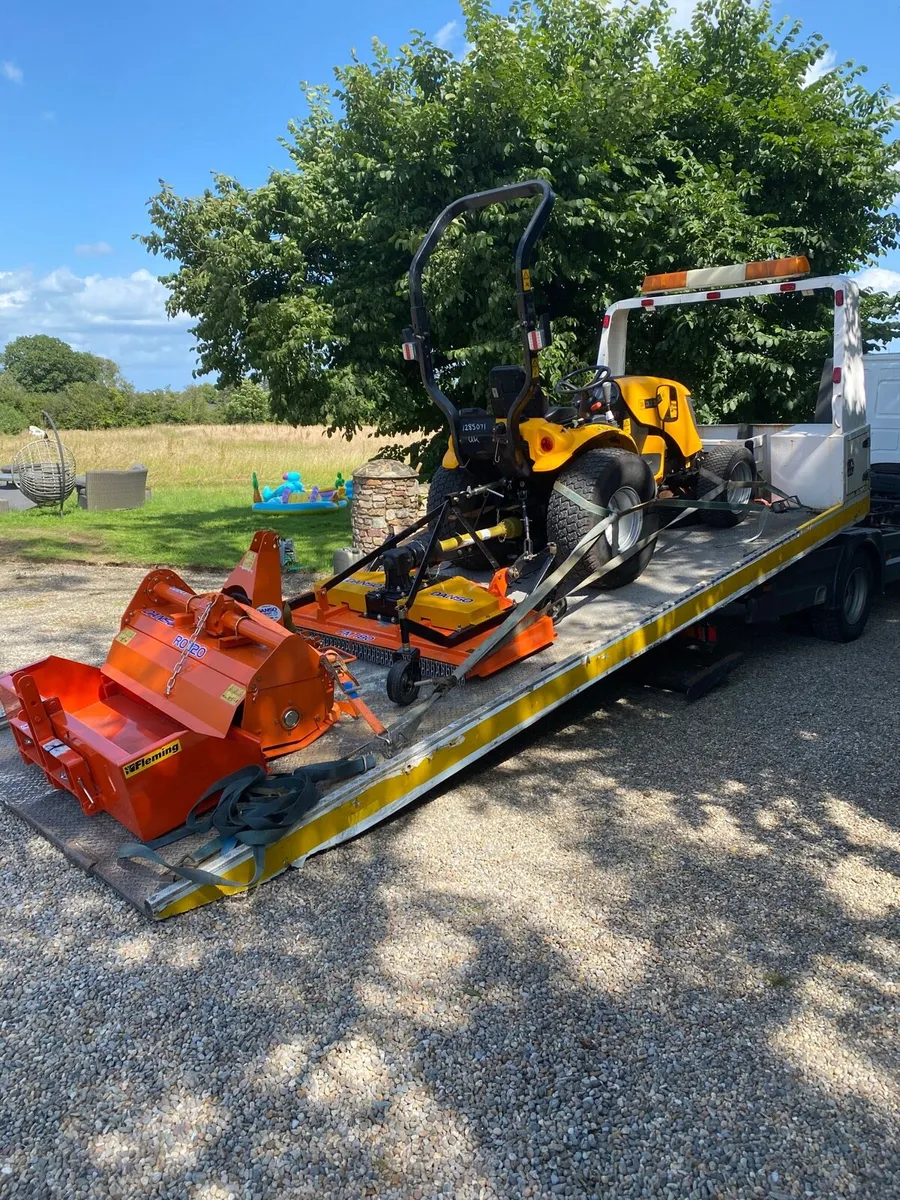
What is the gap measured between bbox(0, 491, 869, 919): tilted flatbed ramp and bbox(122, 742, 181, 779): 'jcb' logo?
1.15 ft

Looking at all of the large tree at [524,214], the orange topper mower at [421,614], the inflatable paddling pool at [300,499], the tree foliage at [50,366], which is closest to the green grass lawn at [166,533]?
the inflatable paddling pool at [300,499]

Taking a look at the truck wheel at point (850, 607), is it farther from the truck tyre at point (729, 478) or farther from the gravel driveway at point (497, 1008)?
the gravel driveway at point (497, 1008)

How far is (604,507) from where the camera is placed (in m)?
5.26

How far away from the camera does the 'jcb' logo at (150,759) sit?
3.37m

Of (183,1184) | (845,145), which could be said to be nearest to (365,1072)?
(183,1184)

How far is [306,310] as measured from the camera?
10.5 metres

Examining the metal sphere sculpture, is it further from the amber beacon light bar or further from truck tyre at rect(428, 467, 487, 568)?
the amber beacon light bar

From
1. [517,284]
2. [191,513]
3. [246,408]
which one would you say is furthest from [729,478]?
[246,408]

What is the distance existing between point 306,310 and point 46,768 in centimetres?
767

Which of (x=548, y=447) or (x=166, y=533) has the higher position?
(x=548, y=447)

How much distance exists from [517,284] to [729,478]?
2.84 meters

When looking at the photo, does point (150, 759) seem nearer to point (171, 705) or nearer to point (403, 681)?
point (171, 705)

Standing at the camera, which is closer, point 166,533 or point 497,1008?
point 497,1008

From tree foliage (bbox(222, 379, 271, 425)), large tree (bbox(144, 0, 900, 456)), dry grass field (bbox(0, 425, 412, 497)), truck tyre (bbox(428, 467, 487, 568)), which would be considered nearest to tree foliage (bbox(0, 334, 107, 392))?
tree foliage (bbox(222, 379, 271, 425))
